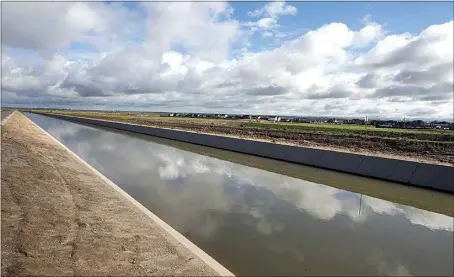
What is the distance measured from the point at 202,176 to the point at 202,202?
5.94 metres

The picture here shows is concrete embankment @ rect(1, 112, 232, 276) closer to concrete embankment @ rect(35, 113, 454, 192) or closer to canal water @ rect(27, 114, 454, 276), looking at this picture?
canal water @ rect(27, 114, 454, 276)

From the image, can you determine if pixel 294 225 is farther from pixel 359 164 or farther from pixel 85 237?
pixel 359 164

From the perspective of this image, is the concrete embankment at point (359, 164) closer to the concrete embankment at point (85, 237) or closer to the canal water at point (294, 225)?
the canal water at point (294, 225)

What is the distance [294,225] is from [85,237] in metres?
5.37

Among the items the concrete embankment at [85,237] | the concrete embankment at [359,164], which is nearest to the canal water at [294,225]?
the concrete embankment at [85,237]

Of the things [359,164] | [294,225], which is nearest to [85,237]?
[294,225]

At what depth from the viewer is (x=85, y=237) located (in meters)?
7.77

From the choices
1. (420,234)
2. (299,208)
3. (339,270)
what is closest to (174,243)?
(339,270)

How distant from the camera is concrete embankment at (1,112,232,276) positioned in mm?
6363

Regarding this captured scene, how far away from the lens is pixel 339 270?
7.01 m

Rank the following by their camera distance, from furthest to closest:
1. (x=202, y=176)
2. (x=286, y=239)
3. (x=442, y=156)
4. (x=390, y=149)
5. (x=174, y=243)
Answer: (x=390, y=149) < (x=442, y=156) < (x=202, y=176) < (x=286, y=239) < (x=174, y=243)

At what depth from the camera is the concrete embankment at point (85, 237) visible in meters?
6.36

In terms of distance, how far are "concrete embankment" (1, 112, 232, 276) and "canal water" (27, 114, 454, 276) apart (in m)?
0.89

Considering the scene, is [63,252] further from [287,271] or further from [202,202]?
[202,202]
